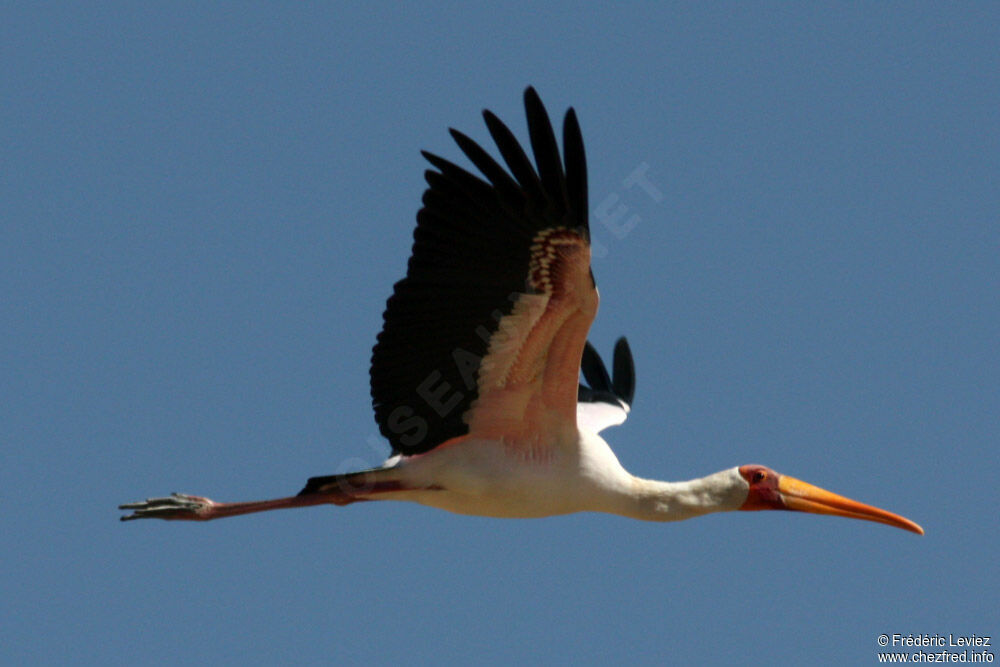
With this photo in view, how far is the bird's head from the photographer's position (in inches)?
528

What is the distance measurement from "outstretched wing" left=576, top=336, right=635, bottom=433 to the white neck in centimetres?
199

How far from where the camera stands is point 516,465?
12.6 m

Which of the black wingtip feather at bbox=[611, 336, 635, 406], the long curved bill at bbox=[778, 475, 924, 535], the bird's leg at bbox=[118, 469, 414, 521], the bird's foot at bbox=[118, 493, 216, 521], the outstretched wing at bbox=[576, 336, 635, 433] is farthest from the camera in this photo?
the black wingtip feather at bbox=[611, 336, 635, 406]

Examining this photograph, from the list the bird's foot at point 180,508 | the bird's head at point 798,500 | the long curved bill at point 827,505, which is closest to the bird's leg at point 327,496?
the bird's foot at point 180,508

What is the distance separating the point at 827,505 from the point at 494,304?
4276mm

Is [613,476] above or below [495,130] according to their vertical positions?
below

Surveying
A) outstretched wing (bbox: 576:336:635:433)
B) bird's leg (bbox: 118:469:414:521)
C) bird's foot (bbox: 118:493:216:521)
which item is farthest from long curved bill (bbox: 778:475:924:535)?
bird's foot (bbox: 118:493:216:521)

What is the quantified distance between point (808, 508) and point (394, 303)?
4.82 metres

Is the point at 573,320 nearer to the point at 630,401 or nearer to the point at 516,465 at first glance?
the point at 516,465

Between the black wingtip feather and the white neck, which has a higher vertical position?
the black wingtip feather

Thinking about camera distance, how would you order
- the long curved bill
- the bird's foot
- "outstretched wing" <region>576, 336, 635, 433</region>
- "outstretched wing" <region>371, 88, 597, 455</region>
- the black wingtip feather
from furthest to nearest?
the black wingtip feather → "outstretched wing" <region>576, 336, 635, 433</region> → the long curved bill → the bird's foot → "outstretched wing" <region>371, 88, 597, 455</region>

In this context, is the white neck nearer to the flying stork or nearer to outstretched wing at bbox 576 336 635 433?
the flying stork

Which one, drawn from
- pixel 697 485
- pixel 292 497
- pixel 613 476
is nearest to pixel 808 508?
pixel 697 485

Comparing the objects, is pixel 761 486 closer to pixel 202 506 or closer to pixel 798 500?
pixel 798 500
